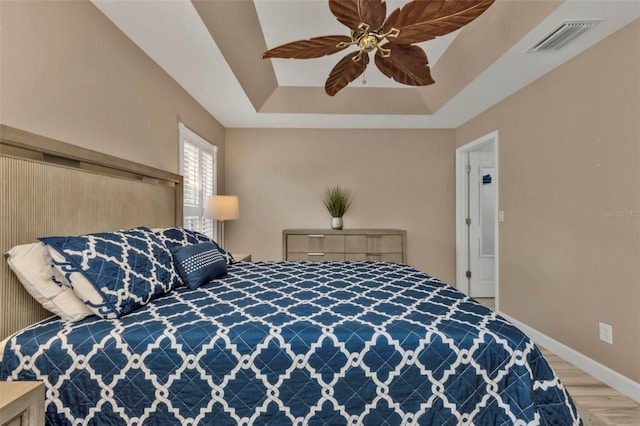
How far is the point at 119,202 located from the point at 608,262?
3431 mm

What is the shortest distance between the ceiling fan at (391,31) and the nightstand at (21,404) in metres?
1.83

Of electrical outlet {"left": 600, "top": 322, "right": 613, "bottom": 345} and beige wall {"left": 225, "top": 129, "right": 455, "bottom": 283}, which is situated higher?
beige wall {"left": 225, "top": 129, "right": 455, "bottom": 283}

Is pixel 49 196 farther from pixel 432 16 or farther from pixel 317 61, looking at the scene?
pixel 317 61

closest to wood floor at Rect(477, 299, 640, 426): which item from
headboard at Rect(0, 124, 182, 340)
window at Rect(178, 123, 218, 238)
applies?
headboard at Rect(0, 124, 182, 340)

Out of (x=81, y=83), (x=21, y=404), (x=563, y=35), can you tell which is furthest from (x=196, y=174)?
(x=563, y=35)

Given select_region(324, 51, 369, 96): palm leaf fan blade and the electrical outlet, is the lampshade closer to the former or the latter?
select_region(324, 51, 369, 96): palm leaf fan blade

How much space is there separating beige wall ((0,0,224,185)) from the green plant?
2180 millimetres

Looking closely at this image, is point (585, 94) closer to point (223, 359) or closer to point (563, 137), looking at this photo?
point (563, 137)

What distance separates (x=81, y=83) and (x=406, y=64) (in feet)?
6.56

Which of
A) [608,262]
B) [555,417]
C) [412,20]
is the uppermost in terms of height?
[412,20]

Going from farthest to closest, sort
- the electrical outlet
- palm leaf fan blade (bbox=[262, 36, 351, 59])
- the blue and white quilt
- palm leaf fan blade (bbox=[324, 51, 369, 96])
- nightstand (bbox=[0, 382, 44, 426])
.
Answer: the electrical outlet, palm leaf fan blade (bbox=[324, 51, 369, 96]), palm leaf fan blade (bbox=[262, 36, 351, 59]), the blue and white quilt, nightstand (bbox=[0, 382, 44, 426])

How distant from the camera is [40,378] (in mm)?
1130

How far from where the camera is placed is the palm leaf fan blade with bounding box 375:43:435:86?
1.92 metres

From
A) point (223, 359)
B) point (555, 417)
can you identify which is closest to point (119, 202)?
point (223, 359)
